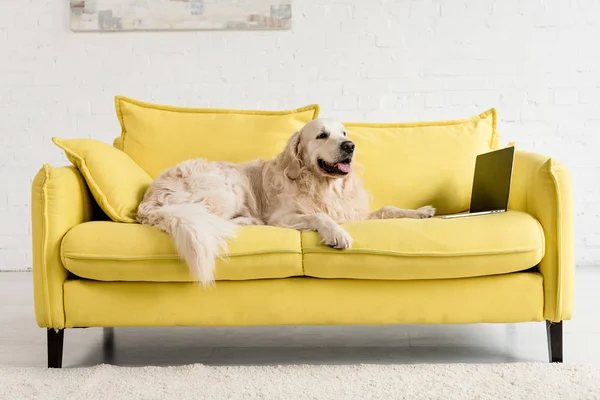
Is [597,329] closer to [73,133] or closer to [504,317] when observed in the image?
[504,317]

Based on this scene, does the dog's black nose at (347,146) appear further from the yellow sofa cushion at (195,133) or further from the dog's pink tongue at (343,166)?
the yellow sofa cushion at (195,133)

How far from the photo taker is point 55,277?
212 cm

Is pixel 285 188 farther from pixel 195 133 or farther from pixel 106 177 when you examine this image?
pixel 106 177

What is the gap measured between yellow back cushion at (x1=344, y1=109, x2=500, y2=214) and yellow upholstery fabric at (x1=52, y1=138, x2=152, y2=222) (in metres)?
0.99

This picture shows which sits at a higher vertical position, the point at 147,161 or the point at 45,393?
the point at 147,161

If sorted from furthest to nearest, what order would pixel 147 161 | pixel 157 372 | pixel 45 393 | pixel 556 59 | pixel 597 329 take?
pixel 556 59 < pixel 147 161 < pixel 597 329 < pixel 157 372 < pixel 45 393

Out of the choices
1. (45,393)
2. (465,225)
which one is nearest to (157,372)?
(45,393)

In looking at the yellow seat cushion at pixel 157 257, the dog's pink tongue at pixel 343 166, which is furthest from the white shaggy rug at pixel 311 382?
the dog's pink tongue at pixel 343 166

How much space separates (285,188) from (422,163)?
0.66 m

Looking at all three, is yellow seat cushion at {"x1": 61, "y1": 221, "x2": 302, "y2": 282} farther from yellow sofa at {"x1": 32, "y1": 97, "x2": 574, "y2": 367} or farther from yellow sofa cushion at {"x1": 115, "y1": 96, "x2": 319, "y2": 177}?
→ yellow sofa cushion at {"x1": 115, "y1": 96, "x2": 319, "y2": 177}

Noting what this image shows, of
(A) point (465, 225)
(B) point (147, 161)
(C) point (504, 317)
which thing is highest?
(B) point (147, 161)

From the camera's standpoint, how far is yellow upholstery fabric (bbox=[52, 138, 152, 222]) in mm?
2301

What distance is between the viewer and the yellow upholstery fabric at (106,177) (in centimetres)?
230

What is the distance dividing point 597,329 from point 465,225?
0.94 meters
